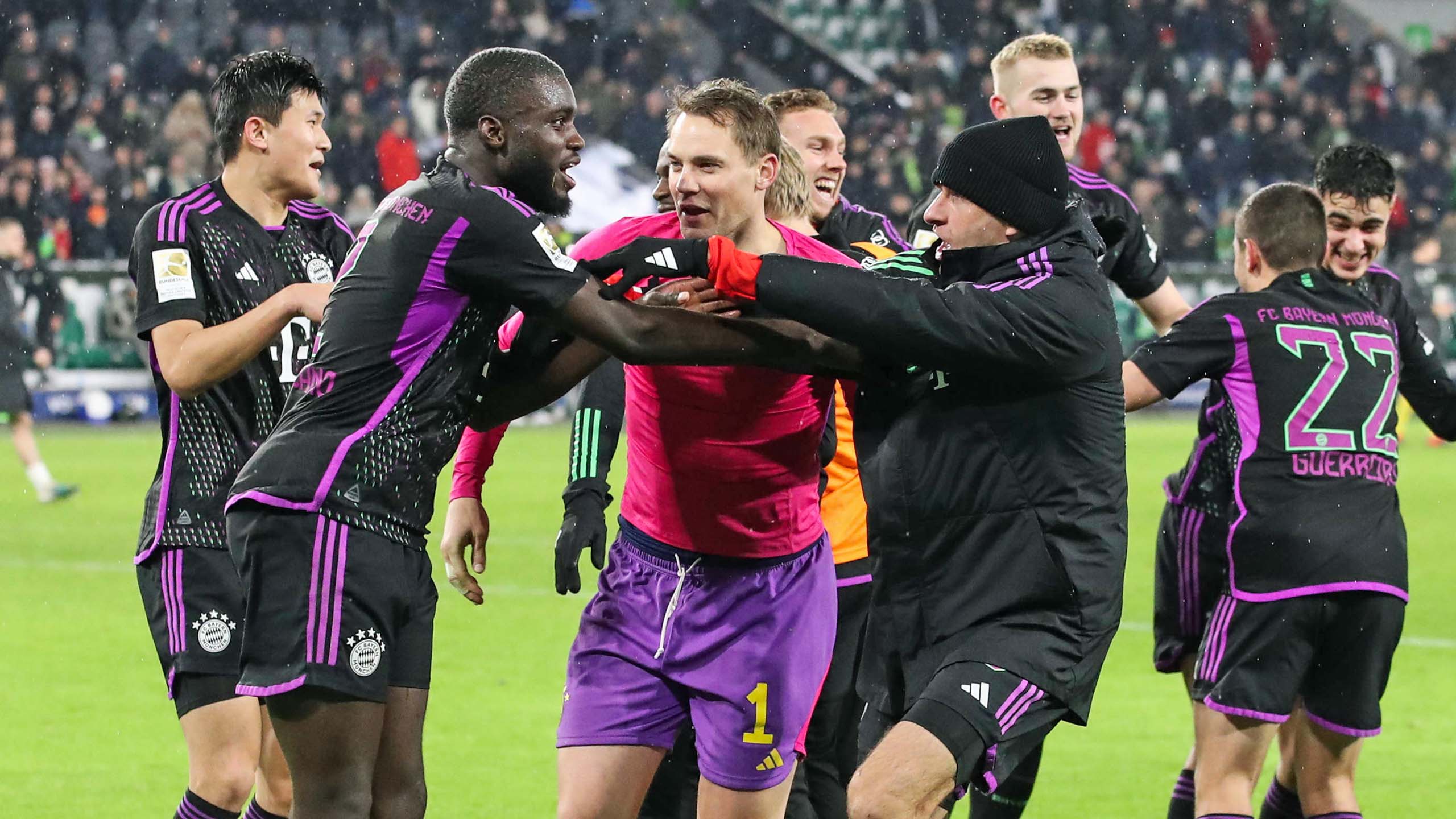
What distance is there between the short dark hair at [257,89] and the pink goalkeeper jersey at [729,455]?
3.53ft

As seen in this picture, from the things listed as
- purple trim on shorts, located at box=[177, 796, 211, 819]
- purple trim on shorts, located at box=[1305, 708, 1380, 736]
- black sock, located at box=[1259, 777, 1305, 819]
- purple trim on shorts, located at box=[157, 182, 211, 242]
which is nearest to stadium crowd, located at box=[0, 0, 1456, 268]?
purple trim on shorts, located at box=[157, 182, 211, 242]

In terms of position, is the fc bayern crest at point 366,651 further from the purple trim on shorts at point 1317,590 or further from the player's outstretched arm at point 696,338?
the purple trim on shorts at point 1317,590

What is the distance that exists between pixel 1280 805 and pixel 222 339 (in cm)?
353

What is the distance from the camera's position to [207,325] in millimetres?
4625

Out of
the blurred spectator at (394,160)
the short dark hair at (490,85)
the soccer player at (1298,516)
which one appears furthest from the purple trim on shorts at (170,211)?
the blurred spectator at (394,160)

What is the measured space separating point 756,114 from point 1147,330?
55.0 ft

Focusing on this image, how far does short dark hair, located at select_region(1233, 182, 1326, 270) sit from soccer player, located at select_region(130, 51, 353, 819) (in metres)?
2.74

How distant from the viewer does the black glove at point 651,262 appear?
3.75 metres

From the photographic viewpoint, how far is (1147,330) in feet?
67.3

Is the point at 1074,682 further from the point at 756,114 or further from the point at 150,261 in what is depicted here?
the point at 150,261

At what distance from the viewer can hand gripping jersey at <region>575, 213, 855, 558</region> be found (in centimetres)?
426

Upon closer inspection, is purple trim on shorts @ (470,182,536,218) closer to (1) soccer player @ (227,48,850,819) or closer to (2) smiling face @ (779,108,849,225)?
(1) soccer player @ (227,48,850,819)

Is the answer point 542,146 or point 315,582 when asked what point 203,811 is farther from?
point 542,146

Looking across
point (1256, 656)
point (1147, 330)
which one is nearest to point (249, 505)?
point (1256, 656)
